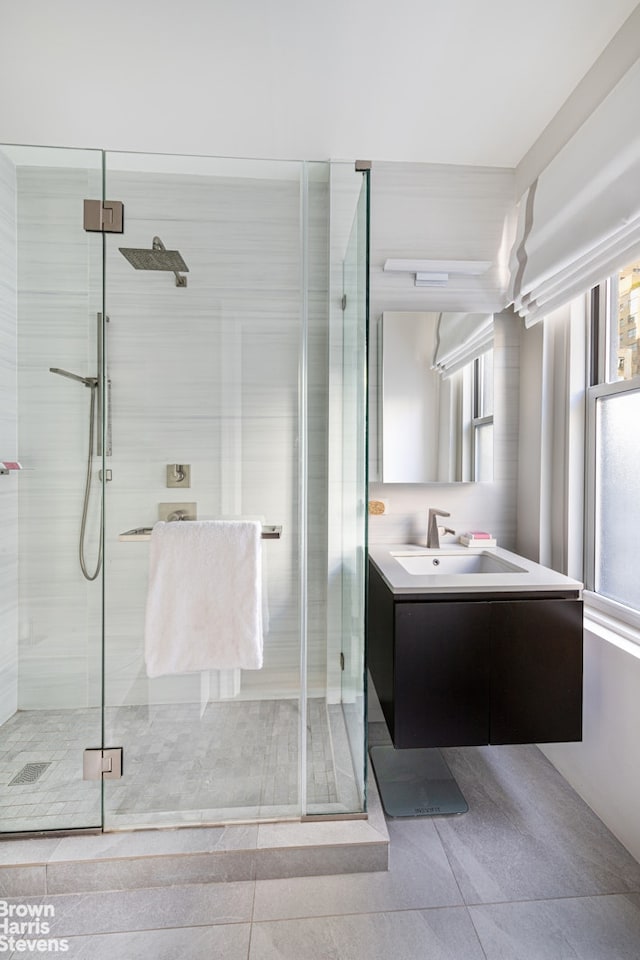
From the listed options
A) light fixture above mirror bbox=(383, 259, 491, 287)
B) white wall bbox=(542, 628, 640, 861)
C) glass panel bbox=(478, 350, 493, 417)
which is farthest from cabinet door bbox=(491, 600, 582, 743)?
light fixture above mirror bbox=(383, 259, 491, 287)

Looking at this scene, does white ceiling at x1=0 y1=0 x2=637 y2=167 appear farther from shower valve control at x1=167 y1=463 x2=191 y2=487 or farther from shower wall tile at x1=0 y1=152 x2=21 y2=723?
shower valve control at x1=167 y1=463 x2=191 y2=487

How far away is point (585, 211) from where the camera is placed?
4.73ft

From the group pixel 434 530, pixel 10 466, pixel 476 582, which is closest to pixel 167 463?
pixel 10 466

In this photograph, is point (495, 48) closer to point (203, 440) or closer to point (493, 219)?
point (493, 219)

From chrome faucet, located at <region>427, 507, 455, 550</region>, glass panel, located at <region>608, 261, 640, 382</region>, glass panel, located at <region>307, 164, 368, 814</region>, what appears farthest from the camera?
chrome faucet, located at <region>427, 507, 455, 550</region>

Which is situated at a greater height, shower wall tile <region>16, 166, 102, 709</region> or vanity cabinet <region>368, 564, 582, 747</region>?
shower wall tile <region>16, 166, 102, 709</region>

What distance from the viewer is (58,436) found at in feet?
4.54

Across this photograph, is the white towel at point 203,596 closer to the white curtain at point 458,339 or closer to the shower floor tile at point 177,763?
the shower floor tile at point 177,763

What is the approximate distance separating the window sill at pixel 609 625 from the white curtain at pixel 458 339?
1.08 metres

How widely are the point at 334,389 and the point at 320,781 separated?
4.08ft

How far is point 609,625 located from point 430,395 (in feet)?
3.58

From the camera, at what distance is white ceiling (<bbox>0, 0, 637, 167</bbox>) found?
1346 mm

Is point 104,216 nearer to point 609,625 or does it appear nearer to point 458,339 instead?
→ point 458,339

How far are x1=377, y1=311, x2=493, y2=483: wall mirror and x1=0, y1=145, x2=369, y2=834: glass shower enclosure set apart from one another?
0.57 metres
